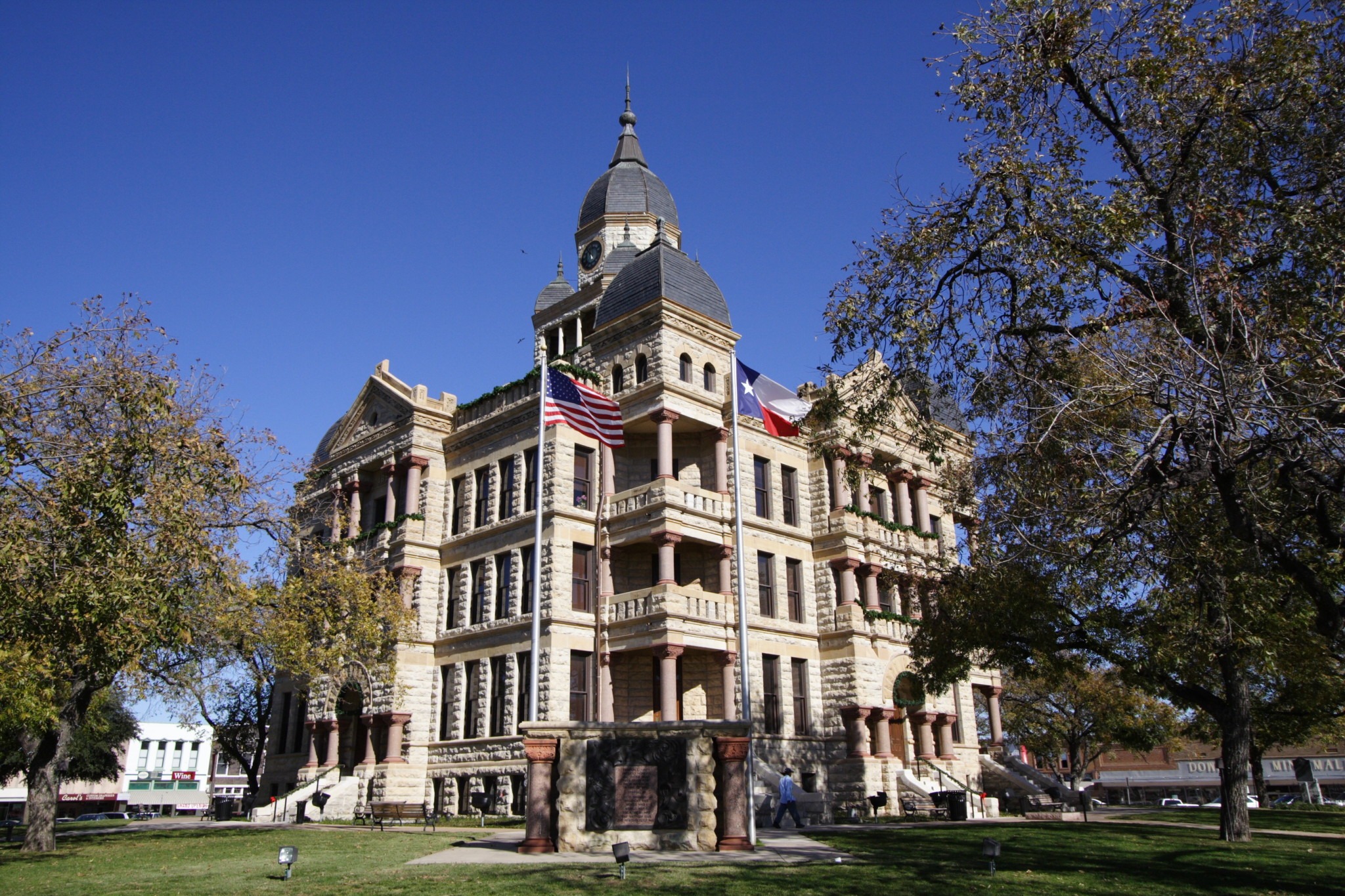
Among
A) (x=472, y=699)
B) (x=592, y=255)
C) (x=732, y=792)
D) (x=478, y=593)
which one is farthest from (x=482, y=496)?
(x=732, y=792)

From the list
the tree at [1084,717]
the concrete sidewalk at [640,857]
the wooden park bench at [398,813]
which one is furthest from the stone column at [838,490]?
the tree at [1084,717]

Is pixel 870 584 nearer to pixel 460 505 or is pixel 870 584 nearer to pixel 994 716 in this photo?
pixel 994 716

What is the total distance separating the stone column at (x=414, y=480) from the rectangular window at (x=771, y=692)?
44.0ft

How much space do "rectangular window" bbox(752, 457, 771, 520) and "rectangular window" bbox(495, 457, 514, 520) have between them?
830 cm

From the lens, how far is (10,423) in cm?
1648

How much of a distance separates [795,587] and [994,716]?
35.7 feet

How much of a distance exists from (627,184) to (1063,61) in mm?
37959

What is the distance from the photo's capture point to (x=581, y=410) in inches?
1049

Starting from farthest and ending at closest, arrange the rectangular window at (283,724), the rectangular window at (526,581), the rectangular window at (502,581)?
the rectangular window at (283,724), the rectangular window at (502,581), the rectangular window at (526,581)

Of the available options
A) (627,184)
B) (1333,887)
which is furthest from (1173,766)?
(1333,887)

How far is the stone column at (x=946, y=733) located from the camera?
3562 cm

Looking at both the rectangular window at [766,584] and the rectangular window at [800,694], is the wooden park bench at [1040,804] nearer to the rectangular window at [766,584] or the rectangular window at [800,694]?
the rectangular window at [800,694]

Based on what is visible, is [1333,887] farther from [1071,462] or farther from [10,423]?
[10,423]

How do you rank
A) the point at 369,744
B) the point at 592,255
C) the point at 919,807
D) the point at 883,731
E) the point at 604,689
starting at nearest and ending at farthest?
the point at 604,689 < the point at 919,807 < the point at 883,731 < the point at 369,744 < the point at 592,255
